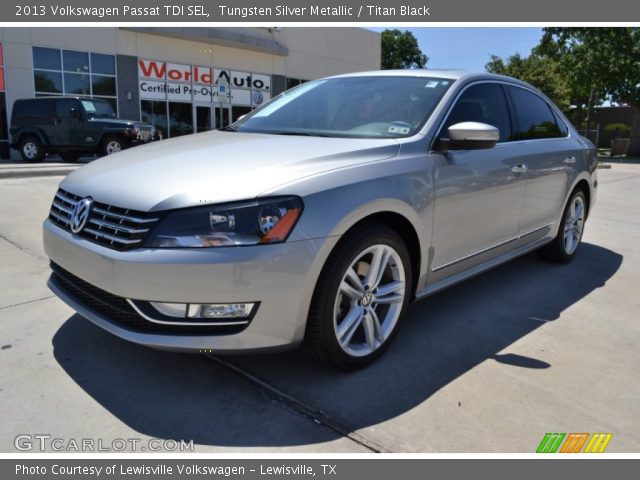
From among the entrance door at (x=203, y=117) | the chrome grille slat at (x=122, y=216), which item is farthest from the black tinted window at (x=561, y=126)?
the entrance door at (x=203, y=117)

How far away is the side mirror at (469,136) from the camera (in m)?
3.16

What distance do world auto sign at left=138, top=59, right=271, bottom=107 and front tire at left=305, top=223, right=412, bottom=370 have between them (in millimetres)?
19398

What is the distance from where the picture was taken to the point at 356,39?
29125mm

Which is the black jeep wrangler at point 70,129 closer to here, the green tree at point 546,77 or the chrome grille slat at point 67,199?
the chrome grille slat at point 67,199

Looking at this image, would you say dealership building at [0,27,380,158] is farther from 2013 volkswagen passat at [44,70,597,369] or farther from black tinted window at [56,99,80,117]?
2013 volkswagen passat at [44,70,597,369]

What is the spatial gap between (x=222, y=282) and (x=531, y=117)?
3236mm

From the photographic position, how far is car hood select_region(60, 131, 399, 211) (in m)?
2.47

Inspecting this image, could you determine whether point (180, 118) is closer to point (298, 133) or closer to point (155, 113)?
point (155, 113)

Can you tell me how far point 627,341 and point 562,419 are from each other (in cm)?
125

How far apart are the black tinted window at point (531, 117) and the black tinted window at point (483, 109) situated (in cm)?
18

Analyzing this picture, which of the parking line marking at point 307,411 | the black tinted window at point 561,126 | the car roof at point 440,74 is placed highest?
the car roof at point 440,74

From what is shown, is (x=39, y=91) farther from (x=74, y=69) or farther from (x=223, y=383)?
(x=223, y=383)

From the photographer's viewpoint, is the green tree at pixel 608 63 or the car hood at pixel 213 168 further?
the green tree at pixel 608 63

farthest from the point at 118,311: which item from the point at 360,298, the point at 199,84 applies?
the point at 199,84
